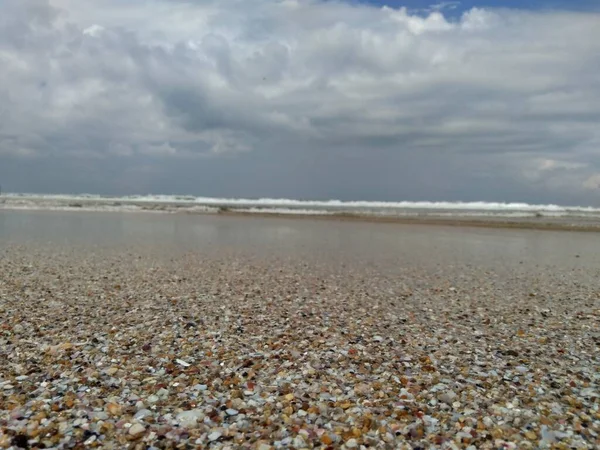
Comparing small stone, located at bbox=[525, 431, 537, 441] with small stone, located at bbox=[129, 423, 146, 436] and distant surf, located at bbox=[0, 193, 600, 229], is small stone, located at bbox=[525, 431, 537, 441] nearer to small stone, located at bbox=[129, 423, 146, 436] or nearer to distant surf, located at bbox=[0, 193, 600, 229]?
small stone, located at bbox=[129, 423, 146, 436]

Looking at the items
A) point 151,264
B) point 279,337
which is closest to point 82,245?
point 151,264

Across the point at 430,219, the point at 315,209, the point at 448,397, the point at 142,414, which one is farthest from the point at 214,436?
the point at 315,209

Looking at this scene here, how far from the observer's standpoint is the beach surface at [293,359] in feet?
14.4

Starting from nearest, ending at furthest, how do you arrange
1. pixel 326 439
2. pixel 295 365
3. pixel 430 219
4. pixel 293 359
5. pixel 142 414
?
1. pixel 326 439
2. pixel 142 414
3. pixel 295 365
4. pixel 293 359
5. pixel 430 219

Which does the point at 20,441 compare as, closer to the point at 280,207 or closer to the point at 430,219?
the point at 430,219

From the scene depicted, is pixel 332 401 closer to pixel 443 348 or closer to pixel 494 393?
pixel 494 393

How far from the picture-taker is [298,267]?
14938 mm

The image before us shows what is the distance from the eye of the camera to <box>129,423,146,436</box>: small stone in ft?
14.0

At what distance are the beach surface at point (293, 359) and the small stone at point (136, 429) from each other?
0.06ft

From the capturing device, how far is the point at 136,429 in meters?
4.34

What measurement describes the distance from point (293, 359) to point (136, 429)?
93.3 inches

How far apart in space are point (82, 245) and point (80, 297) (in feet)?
35.0

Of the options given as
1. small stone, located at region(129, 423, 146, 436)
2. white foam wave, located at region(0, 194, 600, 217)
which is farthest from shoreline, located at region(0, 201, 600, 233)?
small stone, located at region(129, 423, 146, 436)

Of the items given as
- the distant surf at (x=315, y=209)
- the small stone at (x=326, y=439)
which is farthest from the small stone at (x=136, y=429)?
the distant surf at (x=315, y=209)
